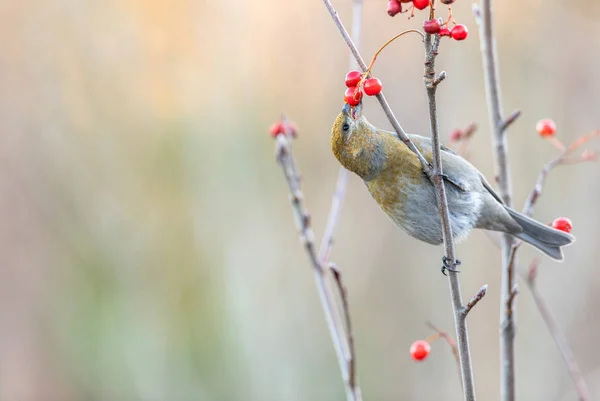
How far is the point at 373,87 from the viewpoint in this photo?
1650mm

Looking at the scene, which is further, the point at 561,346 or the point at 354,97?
the point at 561,346

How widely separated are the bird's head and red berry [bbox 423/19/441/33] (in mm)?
1296

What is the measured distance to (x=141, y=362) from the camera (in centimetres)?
739

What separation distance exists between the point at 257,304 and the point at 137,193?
2.02 meters

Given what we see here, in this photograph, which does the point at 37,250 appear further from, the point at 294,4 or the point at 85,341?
the point at 294,4

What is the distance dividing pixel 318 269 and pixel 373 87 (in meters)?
0.73

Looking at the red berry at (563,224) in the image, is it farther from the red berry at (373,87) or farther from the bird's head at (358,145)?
the red berry at (373,87)

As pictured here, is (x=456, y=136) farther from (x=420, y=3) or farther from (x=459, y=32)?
(x=420, y=3)

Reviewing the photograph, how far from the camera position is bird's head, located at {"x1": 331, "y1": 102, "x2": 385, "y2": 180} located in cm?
271

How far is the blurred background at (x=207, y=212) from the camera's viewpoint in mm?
7008

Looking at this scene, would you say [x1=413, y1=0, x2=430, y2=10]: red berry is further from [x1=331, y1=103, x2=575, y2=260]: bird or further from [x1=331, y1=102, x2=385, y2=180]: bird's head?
[x1=331, y1=102, x2=385, y2=180]: bird's head

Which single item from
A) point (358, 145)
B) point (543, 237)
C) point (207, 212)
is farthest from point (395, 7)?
point (207, 212)

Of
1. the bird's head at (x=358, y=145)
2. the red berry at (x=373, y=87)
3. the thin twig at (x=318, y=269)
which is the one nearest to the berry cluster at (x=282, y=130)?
the thin twig at (x=318, y=269)

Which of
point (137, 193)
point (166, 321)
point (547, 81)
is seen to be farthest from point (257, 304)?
point (547, 81)
